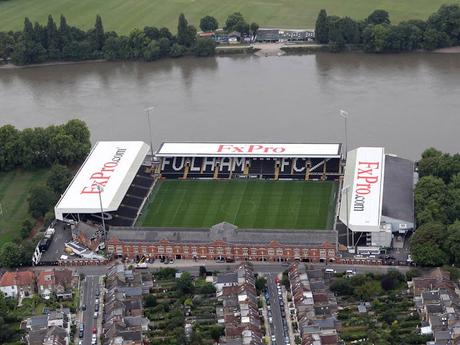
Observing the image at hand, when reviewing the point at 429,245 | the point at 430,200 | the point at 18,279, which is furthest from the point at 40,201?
the point at 429,245

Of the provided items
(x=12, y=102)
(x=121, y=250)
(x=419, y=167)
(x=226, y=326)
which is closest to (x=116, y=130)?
(x=12, y=102)

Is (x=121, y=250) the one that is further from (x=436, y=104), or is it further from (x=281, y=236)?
(x=436, y=104)

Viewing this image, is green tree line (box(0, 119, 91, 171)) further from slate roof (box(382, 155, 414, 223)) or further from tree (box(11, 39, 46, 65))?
tree (box(11, 39, 46, 65))

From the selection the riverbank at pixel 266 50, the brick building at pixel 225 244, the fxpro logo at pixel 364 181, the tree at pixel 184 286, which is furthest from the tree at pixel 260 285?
the riverbank at pixel 266 50

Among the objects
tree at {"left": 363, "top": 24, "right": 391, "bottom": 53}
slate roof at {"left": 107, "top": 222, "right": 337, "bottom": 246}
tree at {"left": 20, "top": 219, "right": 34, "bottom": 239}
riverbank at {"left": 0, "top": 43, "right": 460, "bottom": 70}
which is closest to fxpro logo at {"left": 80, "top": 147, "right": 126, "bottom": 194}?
tree at {"left": 20, "top": 219, "right": 34, "bottom": 239}

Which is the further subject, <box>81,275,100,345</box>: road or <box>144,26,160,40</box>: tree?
<box>144,26,160,40</box>: tree

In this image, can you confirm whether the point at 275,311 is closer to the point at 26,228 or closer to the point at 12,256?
the point at 12,256
